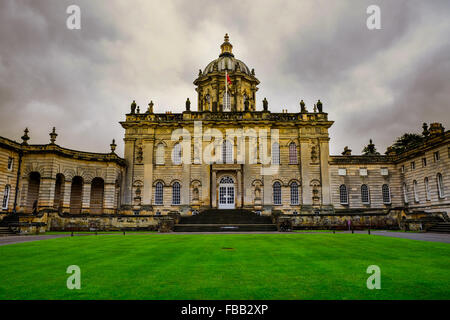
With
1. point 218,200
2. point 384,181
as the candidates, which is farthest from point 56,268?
point 384,181

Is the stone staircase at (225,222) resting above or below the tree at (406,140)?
below

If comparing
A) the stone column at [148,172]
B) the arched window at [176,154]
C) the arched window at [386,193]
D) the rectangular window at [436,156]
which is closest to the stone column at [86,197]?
the stone column at [148,172]

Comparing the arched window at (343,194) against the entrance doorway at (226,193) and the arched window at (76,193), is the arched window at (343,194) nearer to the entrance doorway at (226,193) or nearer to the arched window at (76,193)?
the entrance doorway at (226,193)

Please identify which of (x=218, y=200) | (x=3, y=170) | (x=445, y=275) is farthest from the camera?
(x=218, y=200)

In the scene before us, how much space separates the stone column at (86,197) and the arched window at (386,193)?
118ft

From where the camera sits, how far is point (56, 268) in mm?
8242

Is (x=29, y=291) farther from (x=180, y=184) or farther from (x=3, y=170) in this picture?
(x=180, y=184)

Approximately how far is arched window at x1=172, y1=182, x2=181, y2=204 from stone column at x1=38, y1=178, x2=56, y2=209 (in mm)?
13400

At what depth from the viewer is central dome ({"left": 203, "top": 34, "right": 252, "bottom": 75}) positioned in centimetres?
4684

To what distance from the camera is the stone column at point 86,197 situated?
3556cm

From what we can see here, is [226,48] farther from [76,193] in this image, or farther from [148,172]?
[76,193]

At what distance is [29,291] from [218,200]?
33.2 m

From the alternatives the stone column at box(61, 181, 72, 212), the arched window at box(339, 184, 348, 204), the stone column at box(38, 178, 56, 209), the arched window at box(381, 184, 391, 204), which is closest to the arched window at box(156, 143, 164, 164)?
the stone column at box(61, 181, 72, 212)
